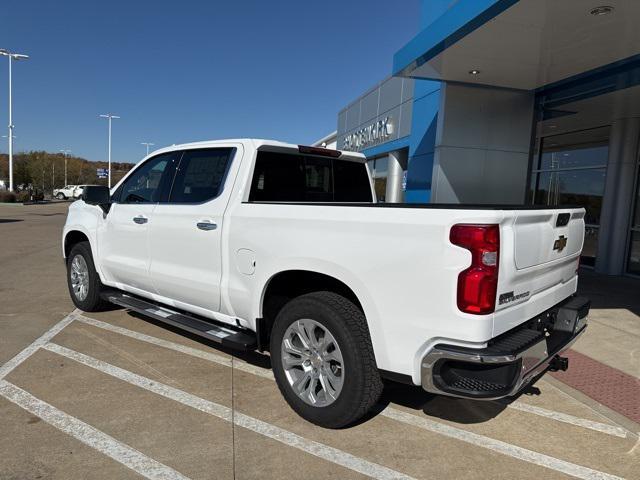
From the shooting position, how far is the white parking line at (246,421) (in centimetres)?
295

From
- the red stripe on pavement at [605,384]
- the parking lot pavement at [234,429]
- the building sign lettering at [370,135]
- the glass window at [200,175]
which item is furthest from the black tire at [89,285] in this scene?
the building sign lettering at [370,135]

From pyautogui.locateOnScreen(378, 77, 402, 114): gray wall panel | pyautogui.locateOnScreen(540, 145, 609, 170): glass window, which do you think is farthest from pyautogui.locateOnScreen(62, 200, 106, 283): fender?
pyautogui.locateOnScreen(378, 77, 402, 114): gray wall panel

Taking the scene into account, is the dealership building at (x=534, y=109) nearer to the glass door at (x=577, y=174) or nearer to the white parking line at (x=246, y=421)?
the glass door at (x=577, y=174)

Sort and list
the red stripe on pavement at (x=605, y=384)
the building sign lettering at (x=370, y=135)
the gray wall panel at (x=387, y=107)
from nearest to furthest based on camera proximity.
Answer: the red stripe on pavement at (x=605, y=384)
the gray wall panel at (x=387, y=107)
the building sign lettering at (x=370, y=135)

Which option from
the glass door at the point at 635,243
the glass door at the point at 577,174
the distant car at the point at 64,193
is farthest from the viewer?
the distant car at the point at 64,193

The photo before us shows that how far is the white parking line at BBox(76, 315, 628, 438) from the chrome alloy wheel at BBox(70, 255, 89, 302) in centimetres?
30

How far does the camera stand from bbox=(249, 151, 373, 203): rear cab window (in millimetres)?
4172

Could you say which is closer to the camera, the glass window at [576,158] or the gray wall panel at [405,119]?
the glass window at [576,158]

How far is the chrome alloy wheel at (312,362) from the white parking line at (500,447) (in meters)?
0.59

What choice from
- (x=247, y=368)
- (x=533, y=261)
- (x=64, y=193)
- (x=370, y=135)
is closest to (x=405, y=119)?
(x=370, y=135)

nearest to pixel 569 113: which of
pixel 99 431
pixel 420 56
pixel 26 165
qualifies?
pixel 420 56

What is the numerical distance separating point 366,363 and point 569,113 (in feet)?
30.4

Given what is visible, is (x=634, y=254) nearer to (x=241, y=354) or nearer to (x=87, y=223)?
(x=241, y=354)

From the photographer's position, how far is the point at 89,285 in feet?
19.1
